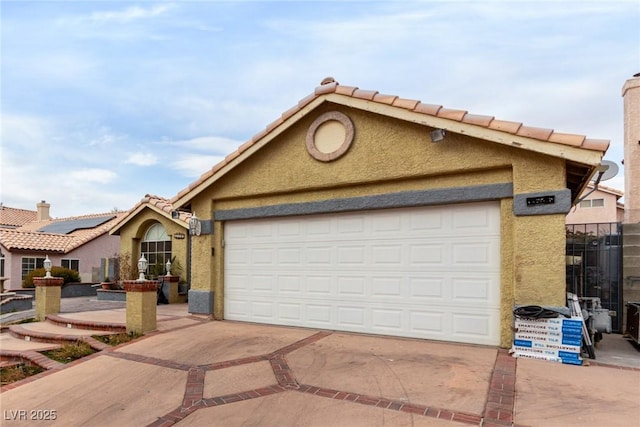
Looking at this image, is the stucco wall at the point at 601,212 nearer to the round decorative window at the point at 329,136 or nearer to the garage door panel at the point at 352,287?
the garage door panel at the point at 352,287

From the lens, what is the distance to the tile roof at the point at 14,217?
32106 millimetres

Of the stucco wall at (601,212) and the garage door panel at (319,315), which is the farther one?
the stucco wall at (601,212)

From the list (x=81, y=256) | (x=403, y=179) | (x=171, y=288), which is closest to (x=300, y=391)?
(x=403, y=179)

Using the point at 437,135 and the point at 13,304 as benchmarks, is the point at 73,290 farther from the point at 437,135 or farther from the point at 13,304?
the point at 437,135

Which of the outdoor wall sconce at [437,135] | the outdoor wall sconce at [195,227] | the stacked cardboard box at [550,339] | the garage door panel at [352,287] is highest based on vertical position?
the outdoor wall sconce at [437,135]

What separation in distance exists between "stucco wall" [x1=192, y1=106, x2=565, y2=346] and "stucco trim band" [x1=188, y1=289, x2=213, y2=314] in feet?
0.53

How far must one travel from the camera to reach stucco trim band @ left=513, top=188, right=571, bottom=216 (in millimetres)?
6031

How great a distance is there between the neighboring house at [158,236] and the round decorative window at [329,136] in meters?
7.73

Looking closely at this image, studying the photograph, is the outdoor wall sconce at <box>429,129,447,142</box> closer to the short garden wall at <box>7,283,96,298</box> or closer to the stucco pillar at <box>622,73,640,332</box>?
the stucco pillar at <box>622,73,640,332</box>

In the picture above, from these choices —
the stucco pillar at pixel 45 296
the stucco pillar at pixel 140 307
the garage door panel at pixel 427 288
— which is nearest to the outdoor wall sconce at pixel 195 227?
the stucco pillar at pixel 140 307

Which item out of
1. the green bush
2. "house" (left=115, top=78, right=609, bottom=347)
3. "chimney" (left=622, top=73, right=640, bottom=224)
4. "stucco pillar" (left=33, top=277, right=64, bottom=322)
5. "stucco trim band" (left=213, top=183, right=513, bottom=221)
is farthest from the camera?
the green bush

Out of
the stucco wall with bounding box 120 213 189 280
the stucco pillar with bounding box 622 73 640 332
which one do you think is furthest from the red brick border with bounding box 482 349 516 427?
the stucco wall with bounding box 120 213 189 280

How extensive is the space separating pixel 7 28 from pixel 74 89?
3.75 metres

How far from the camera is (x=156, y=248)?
1625 centimetres
